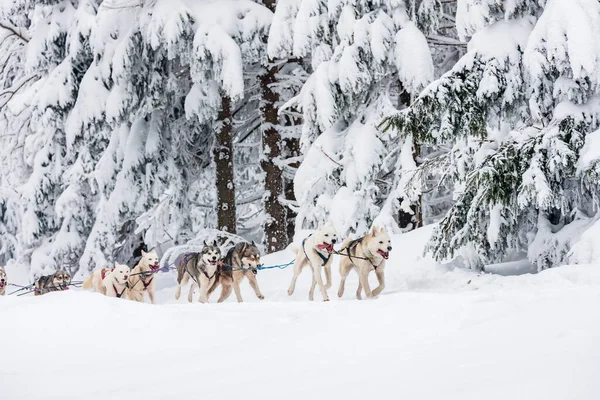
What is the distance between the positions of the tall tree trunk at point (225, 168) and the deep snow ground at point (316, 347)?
27.8 feet

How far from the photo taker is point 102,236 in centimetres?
1644

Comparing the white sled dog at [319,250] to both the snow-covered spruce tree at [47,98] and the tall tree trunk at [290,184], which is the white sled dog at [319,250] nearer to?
the tall tree trunk at [290,184]

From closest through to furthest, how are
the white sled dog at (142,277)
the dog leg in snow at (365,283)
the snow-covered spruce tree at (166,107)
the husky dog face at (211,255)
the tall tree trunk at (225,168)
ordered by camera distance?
the dog leg in snow at (365,283), the husky dog face at (211,255), the white sled dog at (142,277), the snow-covered spruce tree at (166,107), the tall tree trunk at (225,168)

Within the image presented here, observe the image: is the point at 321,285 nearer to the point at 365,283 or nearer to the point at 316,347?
the point at 365,283

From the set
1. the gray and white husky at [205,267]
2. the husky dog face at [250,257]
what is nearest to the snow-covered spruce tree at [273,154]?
the gray and white husky at [205,267]

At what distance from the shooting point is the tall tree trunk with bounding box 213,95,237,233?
16141 mm

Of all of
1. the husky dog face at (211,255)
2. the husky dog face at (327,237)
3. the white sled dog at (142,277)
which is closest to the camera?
the husky dog face at (327,237)

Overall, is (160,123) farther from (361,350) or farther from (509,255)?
(361,350)

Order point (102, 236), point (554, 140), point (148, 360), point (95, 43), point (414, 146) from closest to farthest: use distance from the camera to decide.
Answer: point (148, 360) < point (554, 140) < point (414, 146) < point (95, 43) < point (102, 236)

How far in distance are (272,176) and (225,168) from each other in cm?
109

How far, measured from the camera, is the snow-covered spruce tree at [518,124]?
809cm

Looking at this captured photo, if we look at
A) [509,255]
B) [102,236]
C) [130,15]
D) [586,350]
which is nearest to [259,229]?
[102,236]

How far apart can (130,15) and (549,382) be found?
45.1 feet

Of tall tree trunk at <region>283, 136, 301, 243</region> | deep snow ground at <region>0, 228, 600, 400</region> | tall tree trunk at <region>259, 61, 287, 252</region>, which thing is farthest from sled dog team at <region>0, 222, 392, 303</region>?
tall tree trunk at <region>283, 136, 301, 243</region>
